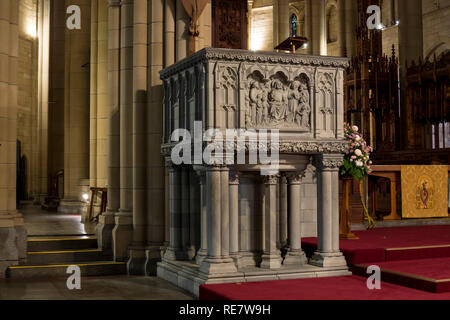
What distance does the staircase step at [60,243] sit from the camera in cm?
959

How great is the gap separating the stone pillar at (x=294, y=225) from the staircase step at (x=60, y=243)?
13.2 feet

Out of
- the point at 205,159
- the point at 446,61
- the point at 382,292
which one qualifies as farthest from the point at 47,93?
the point at 382,292

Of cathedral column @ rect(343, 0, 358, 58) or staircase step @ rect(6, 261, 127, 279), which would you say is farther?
cathedral column @ rect(343, 0, 358, 58)

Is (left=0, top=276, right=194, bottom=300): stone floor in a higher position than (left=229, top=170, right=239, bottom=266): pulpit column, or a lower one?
lower

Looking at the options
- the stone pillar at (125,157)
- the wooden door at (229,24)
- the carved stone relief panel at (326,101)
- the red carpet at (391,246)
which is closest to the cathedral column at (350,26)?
the wooden door at (229,24)

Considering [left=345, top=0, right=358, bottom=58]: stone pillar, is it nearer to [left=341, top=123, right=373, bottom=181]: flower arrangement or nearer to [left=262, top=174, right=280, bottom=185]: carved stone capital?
[left=341, top=123, right=373, bottom=181]: flower arrangement

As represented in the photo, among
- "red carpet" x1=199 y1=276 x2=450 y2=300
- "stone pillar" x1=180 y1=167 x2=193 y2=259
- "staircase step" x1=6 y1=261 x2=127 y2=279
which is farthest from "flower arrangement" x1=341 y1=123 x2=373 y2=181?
"staircase step" x1=6 y1=261 x2=127 y2=279

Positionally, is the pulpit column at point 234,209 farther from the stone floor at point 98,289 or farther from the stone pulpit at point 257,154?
the stone floor at point 98,289

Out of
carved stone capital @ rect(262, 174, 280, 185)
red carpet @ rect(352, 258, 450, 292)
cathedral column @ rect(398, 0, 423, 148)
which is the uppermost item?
cathedral column @ rect(398, 0, 423, 148)

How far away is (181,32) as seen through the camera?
920cm

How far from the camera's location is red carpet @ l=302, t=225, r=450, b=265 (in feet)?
24.6

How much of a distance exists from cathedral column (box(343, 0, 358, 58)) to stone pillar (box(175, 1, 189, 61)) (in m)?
14.5

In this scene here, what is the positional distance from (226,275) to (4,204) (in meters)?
3.91
